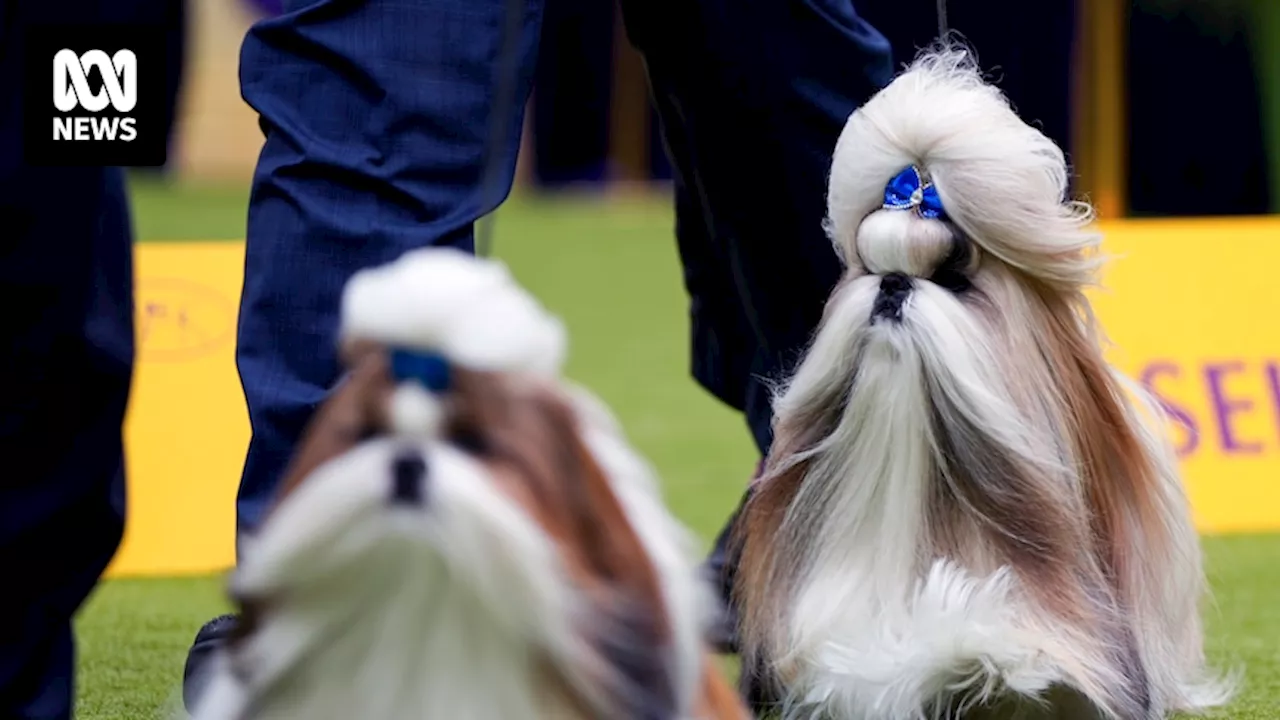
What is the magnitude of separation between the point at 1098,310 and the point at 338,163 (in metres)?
1.96

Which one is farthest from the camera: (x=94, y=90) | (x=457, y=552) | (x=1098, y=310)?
(x=1098, y=310)

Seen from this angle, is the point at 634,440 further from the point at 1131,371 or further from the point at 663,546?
the point at 663,546

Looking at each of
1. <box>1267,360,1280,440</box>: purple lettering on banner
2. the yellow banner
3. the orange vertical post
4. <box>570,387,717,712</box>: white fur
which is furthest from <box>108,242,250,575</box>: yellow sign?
the orange vertical post

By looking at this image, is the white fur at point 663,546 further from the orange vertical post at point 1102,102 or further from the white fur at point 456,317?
the orange vertical post at point 1102,102

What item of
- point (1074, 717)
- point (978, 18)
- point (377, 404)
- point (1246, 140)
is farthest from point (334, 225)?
point (1246, 140)

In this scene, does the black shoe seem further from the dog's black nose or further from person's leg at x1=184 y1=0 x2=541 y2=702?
the dog's black nose

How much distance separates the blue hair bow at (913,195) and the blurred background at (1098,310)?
372 mm

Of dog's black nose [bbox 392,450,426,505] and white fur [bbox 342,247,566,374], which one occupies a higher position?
white fur [bbox 342,247,566,374]

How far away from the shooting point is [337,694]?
4.63 feet

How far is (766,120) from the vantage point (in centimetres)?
236

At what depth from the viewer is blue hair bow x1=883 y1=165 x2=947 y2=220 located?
2062 millimetres

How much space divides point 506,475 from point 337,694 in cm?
19

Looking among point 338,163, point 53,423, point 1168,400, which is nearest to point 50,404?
point 53,423

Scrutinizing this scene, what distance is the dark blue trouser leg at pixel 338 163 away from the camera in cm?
185
